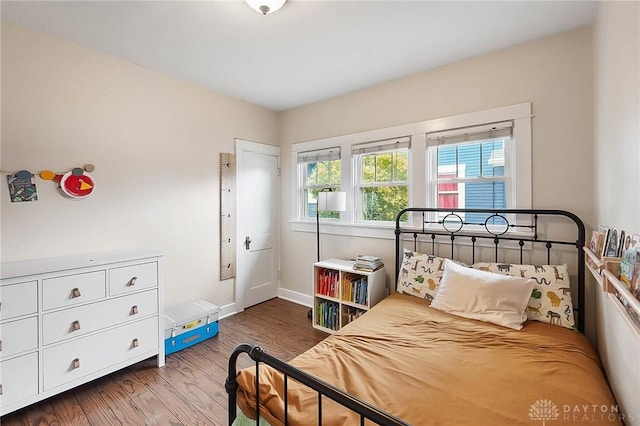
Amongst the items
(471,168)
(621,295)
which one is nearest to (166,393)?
(621,295)

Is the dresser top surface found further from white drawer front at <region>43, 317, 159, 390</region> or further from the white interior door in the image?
the white interior door

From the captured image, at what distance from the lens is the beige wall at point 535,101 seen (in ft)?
6.86

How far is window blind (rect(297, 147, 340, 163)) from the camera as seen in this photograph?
11.4 ft

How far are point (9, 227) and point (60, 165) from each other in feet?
1.80

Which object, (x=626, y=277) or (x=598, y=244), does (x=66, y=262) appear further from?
(x=598, y=244)

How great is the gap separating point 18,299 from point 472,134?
11.5 ft

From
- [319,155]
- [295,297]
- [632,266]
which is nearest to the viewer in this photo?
[632,266]

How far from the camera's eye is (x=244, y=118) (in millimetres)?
3566

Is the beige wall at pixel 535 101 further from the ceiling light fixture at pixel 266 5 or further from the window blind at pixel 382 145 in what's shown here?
the ceiling light fixture at pixel 266 5

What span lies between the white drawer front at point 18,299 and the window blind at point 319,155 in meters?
2.77

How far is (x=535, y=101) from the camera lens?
2.25m

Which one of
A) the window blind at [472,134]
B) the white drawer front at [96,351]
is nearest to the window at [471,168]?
the window blind at [472,134]

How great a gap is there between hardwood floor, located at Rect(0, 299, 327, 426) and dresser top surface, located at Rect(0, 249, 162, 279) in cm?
91

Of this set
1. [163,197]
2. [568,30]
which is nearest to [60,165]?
[163,197]
